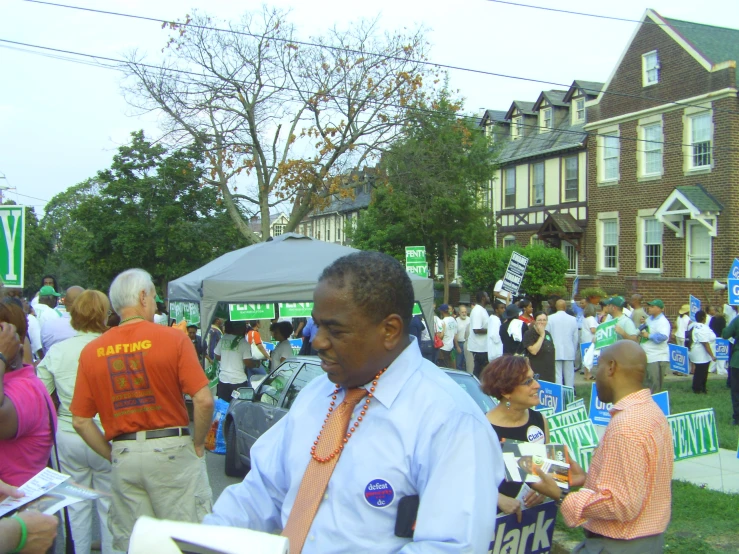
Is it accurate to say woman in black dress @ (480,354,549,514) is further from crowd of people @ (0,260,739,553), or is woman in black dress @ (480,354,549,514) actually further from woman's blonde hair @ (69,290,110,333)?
woman's blonde hair @ (69,290,110,333)

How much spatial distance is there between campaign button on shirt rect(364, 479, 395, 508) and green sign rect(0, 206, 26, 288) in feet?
20.7

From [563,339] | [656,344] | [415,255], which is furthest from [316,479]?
[415,255]

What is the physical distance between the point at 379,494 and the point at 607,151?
3045 cm

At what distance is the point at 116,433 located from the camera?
13.8ft

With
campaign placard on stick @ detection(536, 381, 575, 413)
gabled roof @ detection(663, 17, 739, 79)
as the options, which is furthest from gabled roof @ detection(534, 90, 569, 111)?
campaign placard on stick @ detection(536, 381, 575, 413)

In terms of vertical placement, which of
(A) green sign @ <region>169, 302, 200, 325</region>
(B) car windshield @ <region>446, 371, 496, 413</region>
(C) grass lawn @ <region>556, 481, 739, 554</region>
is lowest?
(C) grass lawn @ <region>556, 481, 739, 554</region>

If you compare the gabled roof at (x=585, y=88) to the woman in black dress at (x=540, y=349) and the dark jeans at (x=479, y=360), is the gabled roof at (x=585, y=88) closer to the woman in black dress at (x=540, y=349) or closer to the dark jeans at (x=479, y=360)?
the dark jeans at (x=479, y=360)

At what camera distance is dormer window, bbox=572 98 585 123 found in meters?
33.6

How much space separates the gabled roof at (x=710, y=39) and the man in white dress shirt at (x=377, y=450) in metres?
27.3

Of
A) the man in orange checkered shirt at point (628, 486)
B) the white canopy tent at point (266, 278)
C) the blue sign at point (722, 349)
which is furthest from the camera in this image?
the blue sign at point (722, 349)

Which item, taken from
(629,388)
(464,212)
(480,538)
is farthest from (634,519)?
(464,212)

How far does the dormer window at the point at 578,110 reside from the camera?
33.6m

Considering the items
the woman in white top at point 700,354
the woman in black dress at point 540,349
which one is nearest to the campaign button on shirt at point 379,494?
the woman in black dress at point 540,349

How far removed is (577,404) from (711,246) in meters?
19.8
